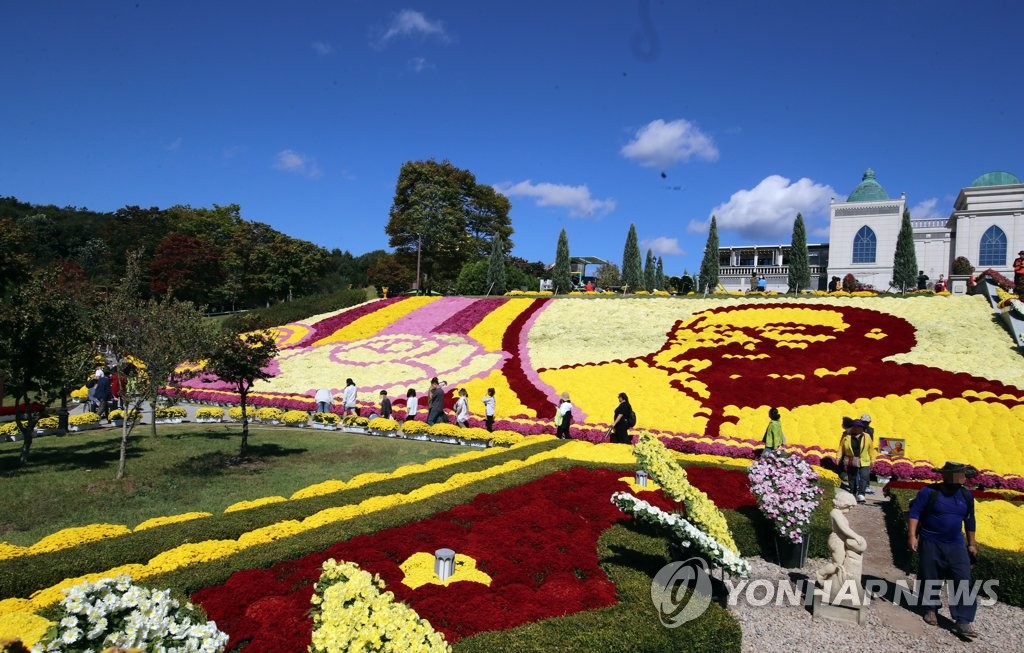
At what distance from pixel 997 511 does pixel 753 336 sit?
15.4m

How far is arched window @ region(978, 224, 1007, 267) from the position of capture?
42781mm

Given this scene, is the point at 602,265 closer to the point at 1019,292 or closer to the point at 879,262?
the point at 879,262

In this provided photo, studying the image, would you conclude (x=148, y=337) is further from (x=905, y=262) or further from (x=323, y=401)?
Answer: (x=905, y=262)

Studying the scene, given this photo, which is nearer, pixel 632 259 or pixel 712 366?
pixel 712 366

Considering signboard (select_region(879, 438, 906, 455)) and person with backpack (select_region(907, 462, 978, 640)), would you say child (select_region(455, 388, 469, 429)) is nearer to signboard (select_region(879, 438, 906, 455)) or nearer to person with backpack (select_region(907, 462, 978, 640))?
signboard (select_region(879, 438, 906, 455))

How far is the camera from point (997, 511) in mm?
9609

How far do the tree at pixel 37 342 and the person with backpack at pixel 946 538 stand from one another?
1646 centimetres

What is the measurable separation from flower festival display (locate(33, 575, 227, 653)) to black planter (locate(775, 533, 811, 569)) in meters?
7.90

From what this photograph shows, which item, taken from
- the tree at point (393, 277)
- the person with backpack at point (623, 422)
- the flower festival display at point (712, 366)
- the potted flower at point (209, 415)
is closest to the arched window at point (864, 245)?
the flower festival display at point (712, 366)

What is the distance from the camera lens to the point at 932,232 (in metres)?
46.0

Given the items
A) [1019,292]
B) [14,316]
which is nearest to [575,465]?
[14,316]

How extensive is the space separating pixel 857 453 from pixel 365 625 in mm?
10928

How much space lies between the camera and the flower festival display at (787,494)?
826 cm

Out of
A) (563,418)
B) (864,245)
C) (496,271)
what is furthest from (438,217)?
(563,418)
